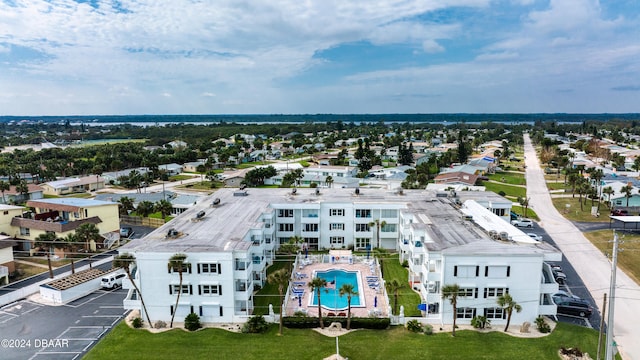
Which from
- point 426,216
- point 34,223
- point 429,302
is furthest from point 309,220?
point 34,223

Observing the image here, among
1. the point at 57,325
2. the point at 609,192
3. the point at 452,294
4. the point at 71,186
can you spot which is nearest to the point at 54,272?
the point at 57,325

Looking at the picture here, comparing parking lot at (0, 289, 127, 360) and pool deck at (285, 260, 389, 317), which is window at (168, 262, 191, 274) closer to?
parking lot at (0, 289, 127, 360)

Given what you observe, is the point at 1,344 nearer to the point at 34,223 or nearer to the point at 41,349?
the point at 41,349

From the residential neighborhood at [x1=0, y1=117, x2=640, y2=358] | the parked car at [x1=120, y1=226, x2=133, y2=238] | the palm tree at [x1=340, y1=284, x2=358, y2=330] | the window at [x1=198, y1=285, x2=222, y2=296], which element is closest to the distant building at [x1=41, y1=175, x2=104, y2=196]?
the residential neighborhood at [x1=0, y1=117, x2=640, y2=358]

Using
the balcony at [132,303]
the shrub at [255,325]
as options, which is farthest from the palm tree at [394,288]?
the balcony at [132,303]

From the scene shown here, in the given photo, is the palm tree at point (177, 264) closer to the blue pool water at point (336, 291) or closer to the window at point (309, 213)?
the blue pool water at point (336, 291)

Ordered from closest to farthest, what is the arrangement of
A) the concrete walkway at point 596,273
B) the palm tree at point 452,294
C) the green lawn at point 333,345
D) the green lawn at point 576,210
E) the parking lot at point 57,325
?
the green lawn at point 333,345
the parking lot at point 57,325
the palm tree at point 452,294
the concrete walkway at point 596,273
the green lawn at point 576,210

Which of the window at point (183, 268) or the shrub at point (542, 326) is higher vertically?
the window at point (183, 268)
